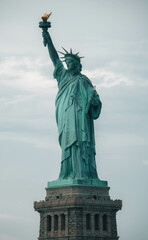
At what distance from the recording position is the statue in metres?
46.8

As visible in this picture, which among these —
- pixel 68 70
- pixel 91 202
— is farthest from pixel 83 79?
pixel 91 202

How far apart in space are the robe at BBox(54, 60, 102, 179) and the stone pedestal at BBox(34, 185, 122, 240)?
3.86 ft

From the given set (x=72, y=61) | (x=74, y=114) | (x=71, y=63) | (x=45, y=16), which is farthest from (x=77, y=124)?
(x=45, y=16)

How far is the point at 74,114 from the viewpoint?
156 ft

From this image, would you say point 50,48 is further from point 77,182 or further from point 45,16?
point 77,182

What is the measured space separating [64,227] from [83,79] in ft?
33.9

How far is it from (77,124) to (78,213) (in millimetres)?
6088

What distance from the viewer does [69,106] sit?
157ft

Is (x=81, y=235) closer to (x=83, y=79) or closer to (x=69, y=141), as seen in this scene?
(x=69, y=141)

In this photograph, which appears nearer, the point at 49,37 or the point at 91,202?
the point at 91,202

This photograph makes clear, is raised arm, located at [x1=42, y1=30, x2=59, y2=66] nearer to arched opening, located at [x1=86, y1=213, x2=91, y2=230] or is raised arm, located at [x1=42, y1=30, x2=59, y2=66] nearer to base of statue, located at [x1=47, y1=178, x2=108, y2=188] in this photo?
base of statue, located at [x1=47, y1=178, x2=108, y2=188]

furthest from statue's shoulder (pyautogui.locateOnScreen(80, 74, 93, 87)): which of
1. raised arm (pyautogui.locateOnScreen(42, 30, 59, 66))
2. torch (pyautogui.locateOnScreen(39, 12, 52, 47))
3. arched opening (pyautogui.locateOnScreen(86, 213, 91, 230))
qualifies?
arched opening (pyautogui.locateOnScreen(86, 213, 91, 230))

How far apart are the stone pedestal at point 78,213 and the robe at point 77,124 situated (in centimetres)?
118

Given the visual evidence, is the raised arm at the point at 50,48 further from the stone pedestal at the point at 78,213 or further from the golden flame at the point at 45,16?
the stone pedestal at the point at 78,213
